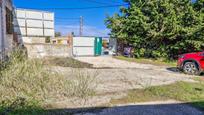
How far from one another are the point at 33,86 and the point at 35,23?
22335 mm

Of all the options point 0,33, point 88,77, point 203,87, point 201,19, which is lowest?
point 203,87

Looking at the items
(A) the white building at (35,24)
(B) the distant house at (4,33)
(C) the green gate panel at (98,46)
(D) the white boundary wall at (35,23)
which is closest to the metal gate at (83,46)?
(C) the green gate panel at (98,46)

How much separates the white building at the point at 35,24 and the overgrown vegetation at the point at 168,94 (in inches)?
780

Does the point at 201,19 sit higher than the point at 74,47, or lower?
higher

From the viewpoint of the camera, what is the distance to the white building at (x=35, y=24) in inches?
996

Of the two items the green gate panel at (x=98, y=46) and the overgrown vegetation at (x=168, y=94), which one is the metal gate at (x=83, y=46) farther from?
the overgrown vegetation at (x=168, y=94)

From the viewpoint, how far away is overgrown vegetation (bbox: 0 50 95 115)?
485 cm

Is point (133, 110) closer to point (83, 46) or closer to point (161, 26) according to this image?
point (161, 26)

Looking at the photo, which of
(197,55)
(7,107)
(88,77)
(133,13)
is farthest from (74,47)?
(7,107)

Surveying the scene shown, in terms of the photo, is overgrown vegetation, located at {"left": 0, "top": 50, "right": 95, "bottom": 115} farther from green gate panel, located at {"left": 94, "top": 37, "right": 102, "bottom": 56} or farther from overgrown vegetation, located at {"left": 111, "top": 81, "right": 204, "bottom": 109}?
green gate panel, located at {"left": 94, "top": 37, "right": 102, "bottom": 56}

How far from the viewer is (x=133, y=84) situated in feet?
26.1

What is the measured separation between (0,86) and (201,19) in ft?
55.3

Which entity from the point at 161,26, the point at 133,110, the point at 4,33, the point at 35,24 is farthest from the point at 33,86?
the point at 35,24

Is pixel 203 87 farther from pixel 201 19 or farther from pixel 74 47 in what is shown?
pixel 74 47
